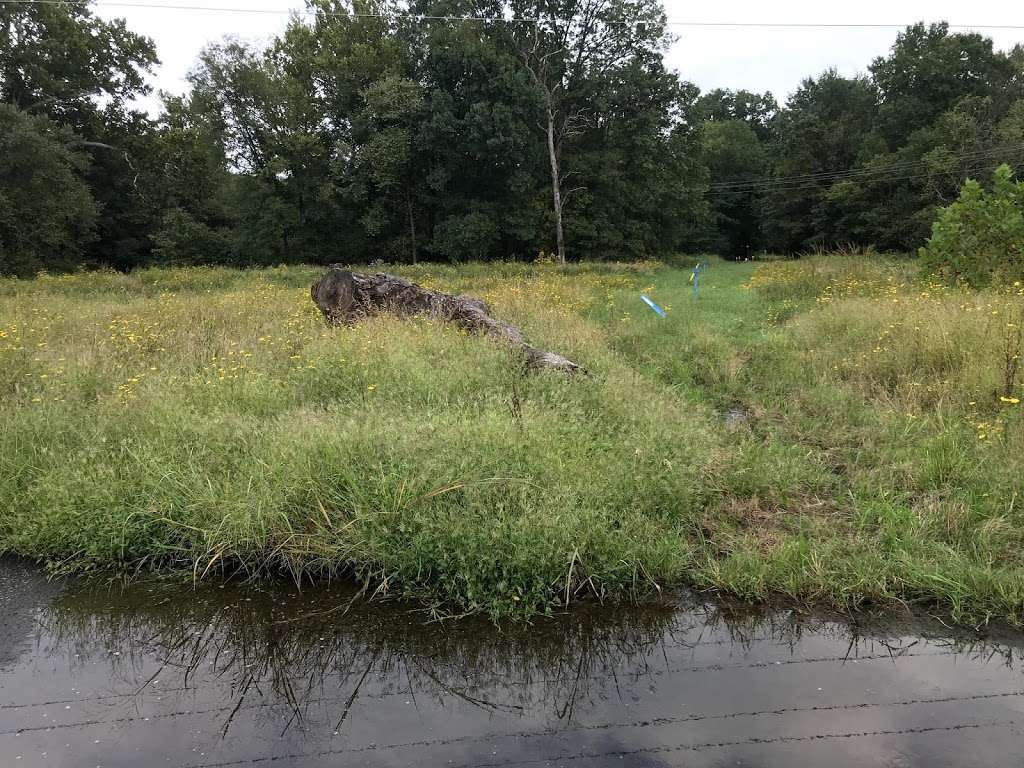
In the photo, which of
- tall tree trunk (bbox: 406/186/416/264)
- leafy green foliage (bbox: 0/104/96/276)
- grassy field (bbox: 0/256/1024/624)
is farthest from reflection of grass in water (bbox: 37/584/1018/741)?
tall tree trunk (bbox: 406/186/416/264)

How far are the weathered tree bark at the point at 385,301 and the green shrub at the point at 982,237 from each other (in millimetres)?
7905

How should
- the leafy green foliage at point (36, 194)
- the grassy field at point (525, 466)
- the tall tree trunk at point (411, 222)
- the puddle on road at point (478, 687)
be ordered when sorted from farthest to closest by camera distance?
1. the tall tree trunk at point (411, 222)
2. the leafy green foliage at point (36, 194)
3. the grassy field at point (525, 466)
4. the puddle on road at point (478, 687)

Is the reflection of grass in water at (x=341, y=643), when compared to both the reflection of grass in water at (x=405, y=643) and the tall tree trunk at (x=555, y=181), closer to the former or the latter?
the reflection of grass in water at (x=405, y=643)

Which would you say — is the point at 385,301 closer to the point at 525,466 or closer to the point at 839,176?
the point at 525,466

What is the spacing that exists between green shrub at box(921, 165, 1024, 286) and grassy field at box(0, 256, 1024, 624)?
304cm

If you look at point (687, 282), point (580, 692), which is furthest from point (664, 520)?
point (687, 282)

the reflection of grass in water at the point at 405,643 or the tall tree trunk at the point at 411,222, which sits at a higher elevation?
the tall tree trunk at the point at 411,222

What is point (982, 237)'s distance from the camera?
11555 millimetres

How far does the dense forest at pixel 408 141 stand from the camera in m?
33.7

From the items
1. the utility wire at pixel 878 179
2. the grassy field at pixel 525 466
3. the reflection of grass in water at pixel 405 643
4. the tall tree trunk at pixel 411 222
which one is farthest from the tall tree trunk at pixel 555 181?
the reflection of grass in water at pixel 405 643

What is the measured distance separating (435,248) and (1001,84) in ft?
128

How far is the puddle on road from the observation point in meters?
3.10

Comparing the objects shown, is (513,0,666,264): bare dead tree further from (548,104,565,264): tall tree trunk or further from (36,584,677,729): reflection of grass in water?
(36,584,677,729): reflection of grass in water

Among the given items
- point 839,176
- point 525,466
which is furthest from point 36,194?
point 839,176
